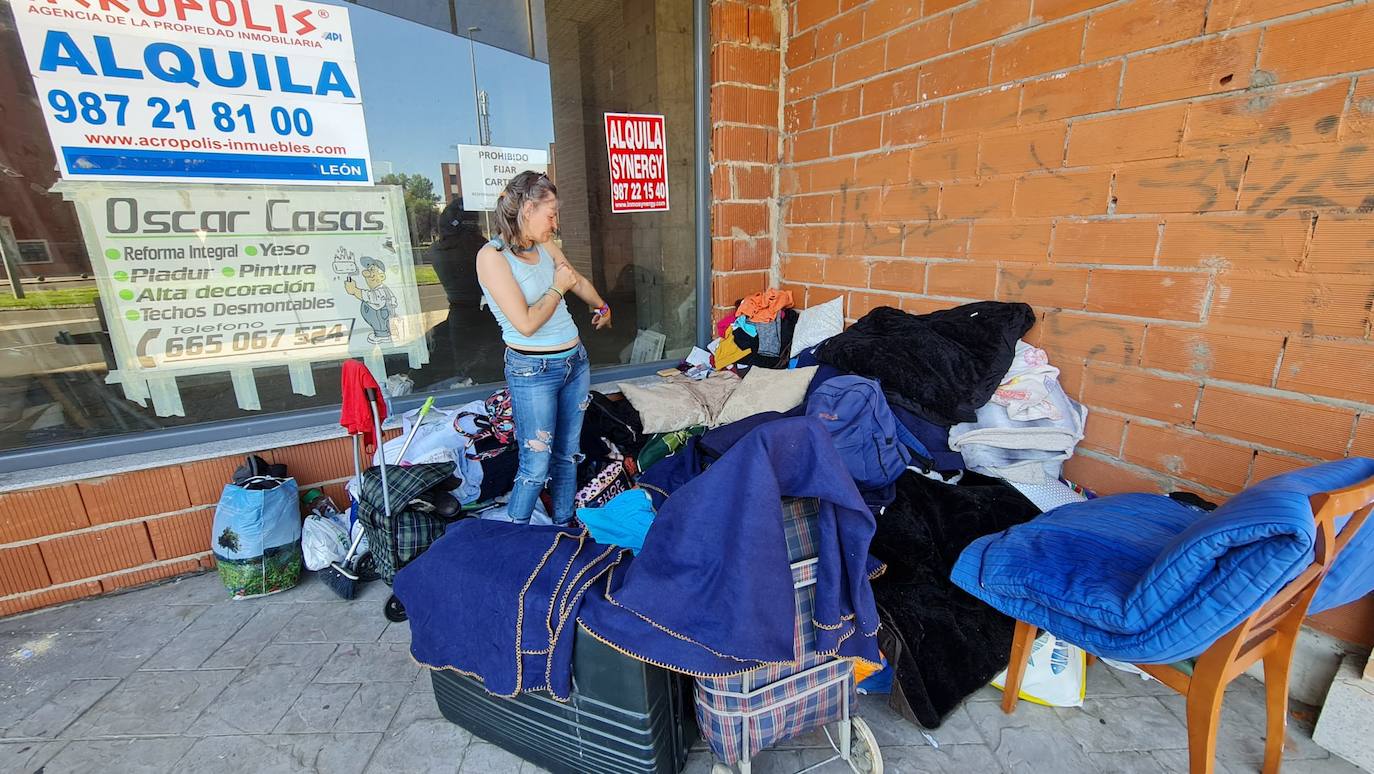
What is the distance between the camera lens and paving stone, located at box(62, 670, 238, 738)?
208cm

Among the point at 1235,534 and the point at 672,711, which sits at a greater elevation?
the point at 1235,534

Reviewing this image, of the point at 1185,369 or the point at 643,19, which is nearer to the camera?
the point at 1185,369

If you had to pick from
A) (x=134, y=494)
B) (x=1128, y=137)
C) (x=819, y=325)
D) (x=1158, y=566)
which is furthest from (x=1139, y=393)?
(x=134, y=494)

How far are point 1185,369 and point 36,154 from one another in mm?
5005

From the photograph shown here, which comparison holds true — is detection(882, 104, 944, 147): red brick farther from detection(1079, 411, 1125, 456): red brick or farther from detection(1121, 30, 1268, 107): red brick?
detection(1079, 411, 1125, 456): red brick

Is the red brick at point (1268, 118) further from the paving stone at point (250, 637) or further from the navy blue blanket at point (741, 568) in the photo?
the paving stone at point (250, 637)

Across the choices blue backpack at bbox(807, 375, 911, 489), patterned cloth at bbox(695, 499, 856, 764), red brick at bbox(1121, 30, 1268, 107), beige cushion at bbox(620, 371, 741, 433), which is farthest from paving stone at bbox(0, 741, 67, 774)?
red brick at bbox(1121, 30, 1268, 107)

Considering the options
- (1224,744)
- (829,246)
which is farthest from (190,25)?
(1224,744)

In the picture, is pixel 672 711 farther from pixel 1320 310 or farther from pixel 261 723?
pixel 1320 310

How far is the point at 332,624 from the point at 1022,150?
380 centimetres

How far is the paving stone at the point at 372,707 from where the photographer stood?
6.84 ft

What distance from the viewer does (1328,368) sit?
6.63ft

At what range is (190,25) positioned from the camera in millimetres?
2766

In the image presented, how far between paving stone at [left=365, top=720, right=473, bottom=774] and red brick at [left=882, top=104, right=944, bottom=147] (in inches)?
135
